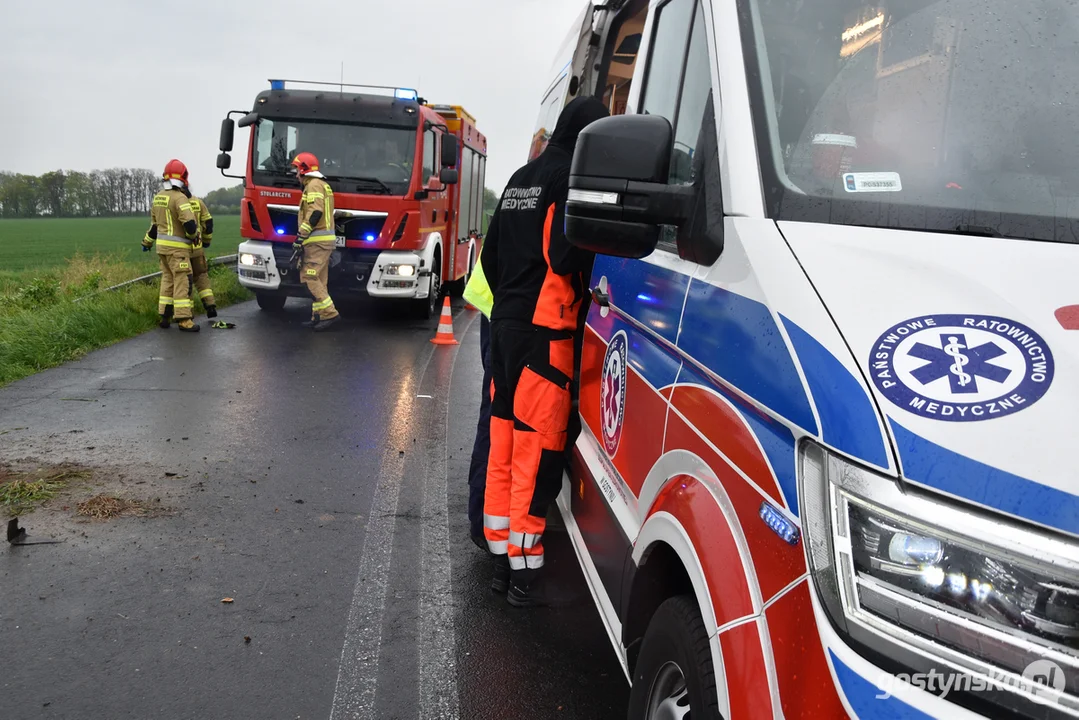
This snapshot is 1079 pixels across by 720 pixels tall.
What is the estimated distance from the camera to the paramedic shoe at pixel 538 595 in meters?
3.81

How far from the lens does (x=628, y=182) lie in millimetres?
2100

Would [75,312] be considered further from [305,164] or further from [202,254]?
[305,164]

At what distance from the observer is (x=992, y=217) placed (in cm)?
176

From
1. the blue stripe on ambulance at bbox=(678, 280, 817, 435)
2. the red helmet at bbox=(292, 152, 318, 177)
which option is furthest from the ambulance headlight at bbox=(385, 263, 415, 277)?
the blue stripe on ambulance at bbox=(678, 280, 817, 435)

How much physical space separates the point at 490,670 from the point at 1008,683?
7.72ft

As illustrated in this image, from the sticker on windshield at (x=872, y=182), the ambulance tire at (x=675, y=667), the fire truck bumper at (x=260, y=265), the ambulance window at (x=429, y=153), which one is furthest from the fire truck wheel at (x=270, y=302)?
the sticker on windshield at (x=872, y=182)

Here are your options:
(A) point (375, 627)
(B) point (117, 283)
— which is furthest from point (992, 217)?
(B) point (117, 283)

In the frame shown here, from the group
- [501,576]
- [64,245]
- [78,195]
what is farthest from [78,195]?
[501,576]

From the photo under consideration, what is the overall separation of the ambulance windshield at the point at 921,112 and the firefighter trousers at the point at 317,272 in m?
9.67

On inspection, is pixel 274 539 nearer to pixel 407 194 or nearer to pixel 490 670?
pixel 490 670

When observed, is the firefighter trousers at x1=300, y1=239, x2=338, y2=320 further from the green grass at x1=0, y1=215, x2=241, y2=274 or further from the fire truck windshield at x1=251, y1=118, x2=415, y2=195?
the green grass at x1=0, y1=215, x2=241, y2=274

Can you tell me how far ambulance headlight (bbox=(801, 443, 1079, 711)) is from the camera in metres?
1.23

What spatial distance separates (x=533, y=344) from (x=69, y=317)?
8.40 metres

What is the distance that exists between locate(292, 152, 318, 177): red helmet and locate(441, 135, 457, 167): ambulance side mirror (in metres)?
2.24
